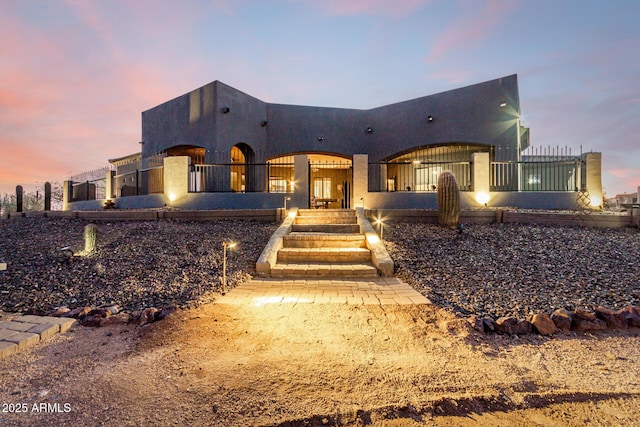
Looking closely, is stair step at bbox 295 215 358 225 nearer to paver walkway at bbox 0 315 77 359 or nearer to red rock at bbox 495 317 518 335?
red rock at bbox 495 317 518 335

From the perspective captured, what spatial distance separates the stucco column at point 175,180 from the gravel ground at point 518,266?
7.67 metres

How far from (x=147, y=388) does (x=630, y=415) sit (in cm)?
322

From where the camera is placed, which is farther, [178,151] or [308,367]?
[178,151]

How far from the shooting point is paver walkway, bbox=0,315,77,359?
2643mm

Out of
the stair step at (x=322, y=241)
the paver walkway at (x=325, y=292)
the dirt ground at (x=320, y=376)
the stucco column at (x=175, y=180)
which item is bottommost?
the dirt ground at (x=320, y=376)

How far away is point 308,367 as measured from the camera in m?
2.42

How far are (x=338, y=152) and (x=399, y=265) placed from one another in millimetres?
11672

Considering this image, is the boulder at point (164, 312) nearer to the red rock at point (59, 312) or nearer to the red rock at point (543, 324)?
the red rock at point (59, 312)

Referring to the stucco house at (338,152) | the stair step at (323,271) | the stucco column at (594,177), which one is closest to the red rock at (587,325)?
the stair step at (323,271)

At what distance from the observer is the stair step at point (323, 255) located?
6.20 m

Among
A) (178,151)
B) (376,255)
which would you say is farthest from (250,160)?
(376,255)

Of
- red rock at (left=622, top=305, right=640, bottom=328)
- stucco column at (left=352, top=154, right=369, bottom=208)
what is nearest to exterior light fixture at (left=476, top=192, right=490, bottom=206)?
stucco column at (left=352, top=154, right=369, bottom=208)

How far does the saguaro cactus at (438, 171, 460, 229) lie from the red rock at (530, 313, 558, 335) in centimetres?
468

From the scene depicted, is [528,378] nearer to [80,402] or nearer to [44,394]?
[80,402]
